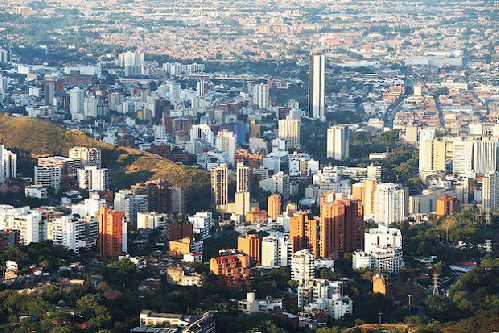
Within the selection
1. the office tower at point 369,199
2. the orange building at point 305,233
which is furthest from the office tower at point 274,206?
the orange building at point 305,233

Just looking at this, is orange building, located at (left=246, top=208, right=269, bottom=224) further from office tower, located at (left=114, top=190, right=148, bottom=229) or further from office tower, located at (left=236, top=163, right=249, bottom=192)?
office tower, located at (left=114, top=190, right=148, bottom=229)

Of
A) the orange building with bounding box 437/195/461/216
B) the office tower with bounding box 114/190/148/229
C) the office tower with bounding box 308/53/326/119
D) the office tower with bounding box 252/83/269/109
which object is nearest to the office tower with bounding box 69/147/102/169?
the office tower with bounding box 114/190/148/229

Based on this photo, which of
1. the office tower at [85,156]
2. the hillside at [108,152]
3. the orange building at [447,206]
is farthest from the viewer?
the office tower at [85,156]

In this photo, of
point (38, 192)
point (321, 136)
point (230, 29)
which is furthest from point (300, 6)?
point (38, 192)

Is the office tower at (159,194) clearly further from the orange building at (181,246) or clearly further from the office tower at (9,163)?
the orange building at (181,246)

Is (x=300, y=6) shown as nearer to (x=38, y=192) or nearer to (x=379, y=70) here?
(x=379, y=70)

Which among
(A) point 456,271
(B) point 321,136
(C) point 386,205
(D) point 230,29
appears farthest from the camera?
(D) point 230,29
